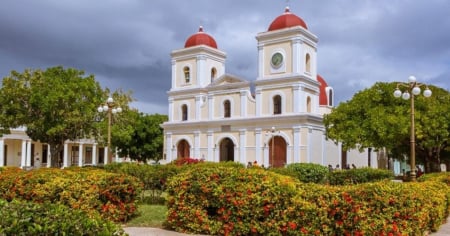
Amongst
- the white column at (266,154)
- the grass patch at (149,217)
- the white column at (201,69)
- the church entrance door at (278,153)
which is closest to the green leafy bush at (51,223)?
the grass patch at (149,217)

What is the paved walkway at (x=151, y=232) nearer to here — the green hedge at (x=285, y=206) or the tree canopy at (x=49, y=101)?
the green hedge at (x=285, y=206)

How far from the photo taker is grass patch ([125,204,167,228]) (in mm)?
9677

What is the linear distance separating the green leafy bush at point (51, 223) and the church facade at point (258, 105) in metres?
30.0

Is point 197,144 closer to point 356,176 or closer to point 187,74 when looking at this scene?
point 187,74

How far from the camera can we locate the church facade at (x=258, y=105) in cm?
3450

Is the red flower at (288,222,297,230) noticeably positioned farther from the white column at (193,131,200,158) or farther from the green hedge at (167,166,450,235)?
the white column at (193,131,200,158)

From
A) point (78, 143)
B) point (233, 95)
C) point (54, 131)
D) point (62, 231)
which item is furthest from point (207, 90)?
point (62, 231)

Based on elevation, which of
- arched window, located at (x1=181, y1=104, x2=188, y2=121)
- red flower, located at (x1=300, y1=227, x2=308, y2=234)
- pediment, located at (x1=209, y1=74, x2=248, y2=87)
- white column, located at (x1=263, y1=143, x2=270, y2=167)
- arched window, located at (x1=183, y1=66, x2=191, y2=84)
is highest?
arched window, located at (x1=183, y1=66, x2=191, y2=84)

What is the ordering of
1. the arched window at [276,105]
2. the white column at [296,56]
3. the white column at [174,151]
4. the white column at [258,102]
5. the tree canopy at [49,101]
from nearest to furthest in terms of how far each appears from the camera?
the tree canopy at [49,101] < the white column at [296,56] < the arched window at [276,105] < the white column at [258,102] < the white column at [174,151]

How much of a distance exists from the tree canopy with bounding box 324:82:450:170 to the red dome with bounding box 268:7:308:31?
8592 millimetres

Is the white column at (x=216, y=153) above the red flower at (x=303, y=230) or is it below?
above

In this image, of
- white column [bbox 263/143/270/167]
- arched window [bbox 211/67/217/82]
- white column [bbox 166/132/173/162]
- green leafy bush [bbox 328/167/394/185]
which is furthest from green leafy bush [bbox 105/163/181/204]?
arched window [bbox 211/67/217/82]

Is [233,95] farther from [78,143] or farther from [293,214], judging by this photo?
[293,214]

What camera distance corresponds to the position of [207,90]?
39719 millimetres
